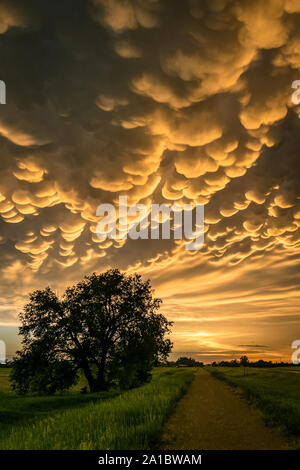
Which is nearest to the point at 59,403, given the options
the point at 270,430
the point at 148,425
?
the point at 148,425

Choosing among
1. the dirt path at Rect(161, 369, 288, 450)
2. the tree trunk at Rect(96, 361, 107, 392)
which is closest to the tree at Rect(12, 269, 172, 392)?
the tree trunk at Rect(96, 361, 107, 392)

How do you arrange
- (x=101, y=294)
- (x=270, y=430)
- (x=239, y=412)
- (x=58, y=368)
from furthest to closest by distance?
(x=101, y=294)
(x=58, y=368)
(x=239, y=412)
(x=270, y=430)

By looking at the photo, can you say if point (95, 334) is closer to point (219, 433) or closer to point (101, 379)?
point (101, 379)

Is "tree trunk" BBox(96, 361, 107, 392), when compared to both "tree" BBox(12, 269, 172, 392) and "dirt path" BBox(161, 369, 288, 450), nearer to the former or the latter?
"tree" BBox(12, 269, 172, 392)

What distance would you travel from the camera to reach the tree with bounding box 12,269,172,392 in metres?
28.4

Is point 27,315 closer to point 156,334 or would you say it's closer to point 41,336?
point 41,336

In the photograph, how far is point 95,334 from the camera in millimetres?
29562

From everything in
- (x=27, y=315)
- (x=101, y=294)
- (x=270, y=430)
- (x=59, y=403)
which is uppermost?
(x=101, y=294)

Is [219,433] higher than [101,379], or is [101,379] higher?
[219,433]

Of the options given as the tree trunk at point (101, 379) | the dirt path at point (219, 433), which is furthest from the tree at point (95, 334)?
the dirt path at point (219, 433)

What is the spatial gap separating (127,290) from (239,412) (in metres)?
19.8

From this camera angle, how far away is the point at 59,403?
2061 centimetres

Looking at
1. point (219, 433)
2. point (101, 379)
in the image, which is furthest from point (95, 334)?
point (219, 433)

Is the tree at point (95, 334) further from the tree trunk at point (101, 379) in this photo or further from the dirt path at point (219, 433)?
the dirt path at point (219, 433)
